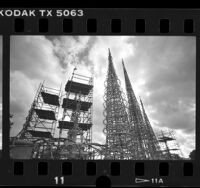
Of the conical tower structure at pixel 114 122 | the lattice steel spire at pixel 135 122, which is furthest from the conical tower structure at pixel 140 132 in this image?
the conical tower structure at pixel 114 122

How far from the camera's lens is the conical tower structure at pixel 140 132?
2564 centimetres

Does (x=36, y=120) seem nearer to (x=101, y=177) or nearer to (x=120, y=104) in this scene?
(x=120, y=104)

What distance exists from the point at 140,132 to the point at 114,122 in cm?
547

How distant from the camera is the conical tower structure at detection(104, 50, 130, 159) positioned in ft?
81.1

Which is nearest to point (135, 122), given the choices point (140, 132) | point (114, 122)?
point (140, 132)

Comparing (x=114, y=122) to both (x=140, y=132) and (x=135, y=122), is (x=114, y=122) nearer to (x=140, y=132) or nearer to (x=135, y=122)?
(x=135, y=122)

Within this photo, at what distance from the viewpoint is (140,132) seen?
102 ft

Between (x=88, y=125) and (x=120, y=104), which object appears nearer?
(x=88, y=125)

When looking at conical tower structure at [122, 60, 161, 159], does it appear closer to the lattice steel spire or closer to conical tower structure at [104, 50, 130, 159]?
the lattice steel spire

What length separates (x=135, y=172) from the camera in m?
20.5
